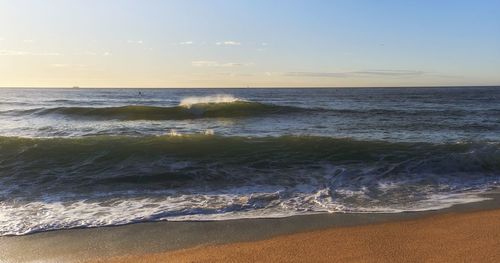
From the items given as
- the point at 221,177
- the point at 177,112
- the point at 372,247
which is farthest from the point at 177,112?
the point at 372,247

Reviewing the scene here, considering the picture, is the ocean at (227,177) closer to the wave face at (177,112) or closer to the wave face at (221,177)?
the wave face at (221,177)

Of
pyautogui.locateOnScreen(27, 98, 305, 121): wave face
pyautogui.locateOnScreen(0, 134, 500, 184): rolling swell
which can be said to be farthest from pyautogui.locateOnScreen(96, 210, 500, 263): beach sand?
pyautogui.locateOnScreen(27, 98, 305, 121): wave face

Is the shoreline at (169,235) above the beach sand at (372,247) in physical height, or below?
below

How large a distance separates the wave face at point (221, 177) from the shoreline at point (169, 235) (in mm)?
334

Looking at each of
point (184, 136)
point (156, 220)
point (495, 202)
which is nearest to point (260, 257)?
point (156, 220)

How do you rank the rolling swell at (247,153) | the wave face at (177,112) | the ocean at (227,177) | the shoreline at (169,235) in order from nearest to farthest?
1. the shoreline at (169,235)
2. the ocean at (227,177)
3. the rolling swell at (247,153)
4. the wave face at (177,112)

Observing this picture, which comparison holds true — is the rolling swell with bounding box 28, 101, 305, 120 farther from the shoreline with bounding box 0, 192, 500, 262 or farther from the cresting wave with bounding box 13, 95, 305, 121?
the shoreline with bounding box 0, 192, 500, 262

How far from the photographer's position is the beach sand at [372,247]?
424 cm

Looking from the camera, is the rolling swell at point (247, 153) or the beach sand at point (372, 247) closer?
the beach sand at point (372, 247)

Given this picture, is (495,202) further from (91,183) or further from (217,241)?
(91,183)

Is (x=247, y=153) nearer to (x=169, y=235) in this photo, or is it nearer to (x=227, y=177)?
(x=227, y=177)

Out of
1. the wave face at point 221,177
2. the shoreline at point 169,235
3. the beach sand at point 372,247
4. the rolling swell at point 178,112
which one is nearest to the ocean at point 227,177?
the wave face at point 221,177

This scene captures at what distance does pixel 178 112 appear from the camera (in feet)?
88.4

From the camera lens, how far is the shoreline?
4914mm
